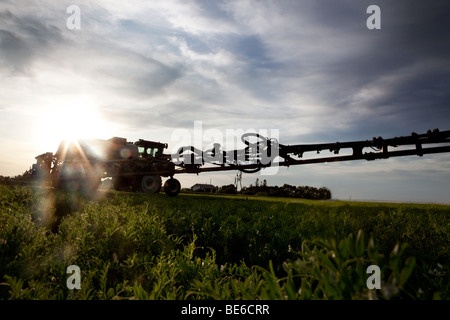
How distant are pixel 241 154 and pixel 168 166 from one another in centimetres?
898

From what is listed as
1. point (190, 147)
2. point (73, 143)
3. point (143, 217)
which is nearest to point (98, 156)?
point (73, 143)

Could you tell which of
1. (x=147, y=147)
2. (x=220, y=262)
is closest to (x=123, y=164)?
(x=147, y=147)

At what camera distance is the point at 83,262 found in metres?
2.49

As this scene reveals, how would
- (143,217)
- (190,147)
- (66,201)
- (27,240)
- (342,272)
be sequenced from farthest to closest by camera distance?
(190,147) < (66,201) < (143,217) < (27,240) < (342,272)

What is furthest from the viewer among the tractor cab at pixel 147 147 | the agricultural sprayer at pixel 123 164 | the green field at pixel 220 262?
the tractor cab at pixel 147 147

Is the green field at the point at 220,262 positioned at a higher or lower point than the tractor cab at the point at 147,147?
lower
